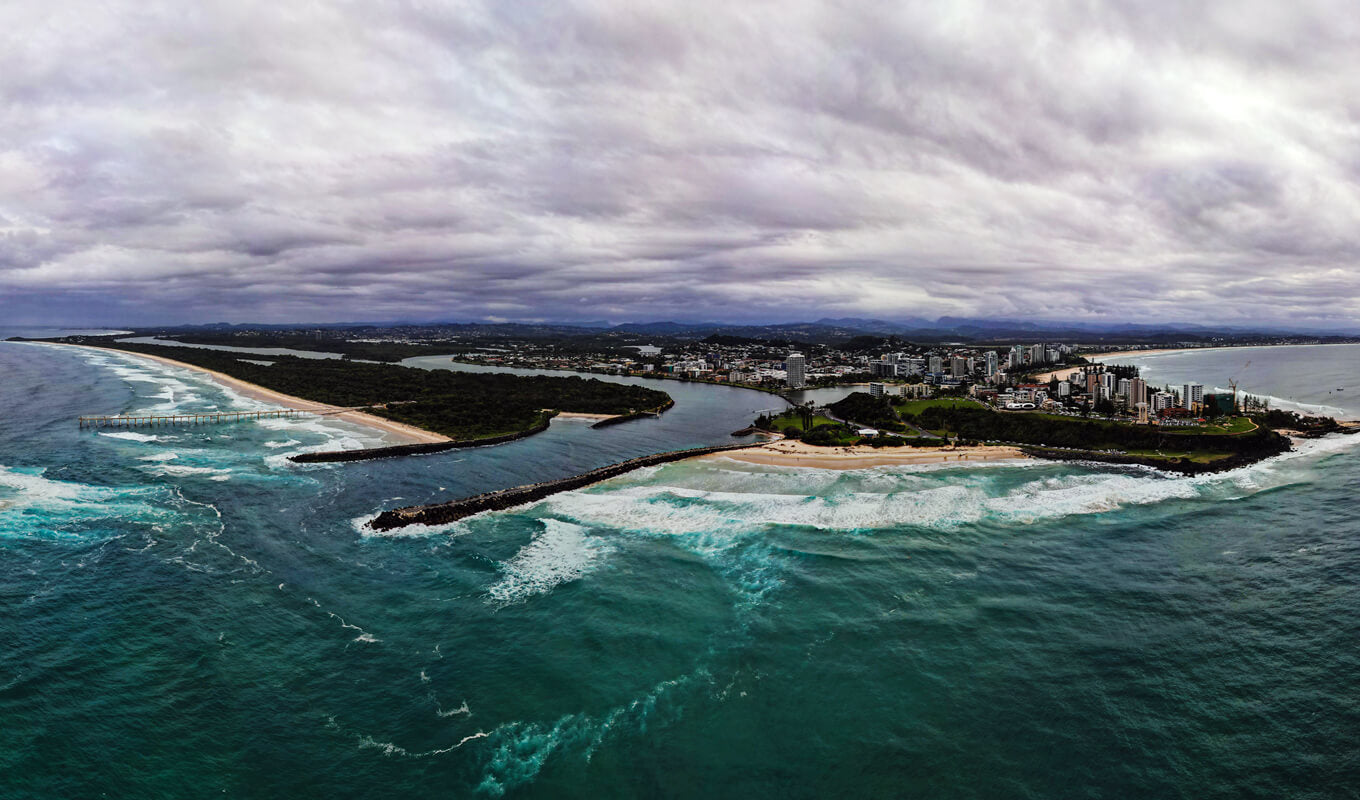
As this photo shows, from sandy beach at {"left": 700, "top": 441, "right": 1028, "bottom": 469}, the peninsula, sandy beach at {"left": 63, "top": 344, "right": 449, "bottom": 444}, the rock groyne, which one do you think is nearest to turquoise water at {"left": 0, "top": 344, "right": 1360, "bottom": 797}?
the rock groyne

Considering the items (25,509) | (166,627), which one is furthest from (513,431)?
(166,627)

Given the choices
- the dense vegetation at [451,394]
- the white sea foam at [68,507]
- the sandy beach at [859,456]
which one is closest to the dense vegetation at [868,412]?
the sandy beach at [859,456]

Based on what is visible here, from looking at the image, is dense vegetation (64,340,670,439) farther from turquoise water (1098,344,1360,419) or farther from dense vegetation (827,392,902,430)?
turquoise water (1098,344,1360,419)

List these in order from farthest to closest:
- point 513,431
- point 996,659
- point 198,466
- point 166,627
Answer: point 513,431
point 198,466
point 166,627
point 996,659

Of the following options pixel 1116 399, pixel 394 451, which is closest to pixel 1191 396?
pixel 1116 399

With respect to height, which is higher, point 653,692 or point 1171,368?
point 1171,368

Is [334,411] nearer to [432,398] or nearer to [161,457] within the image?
[432,398]

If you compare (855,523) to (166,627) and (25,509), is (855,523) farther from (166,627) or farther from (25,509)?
(25,509)
